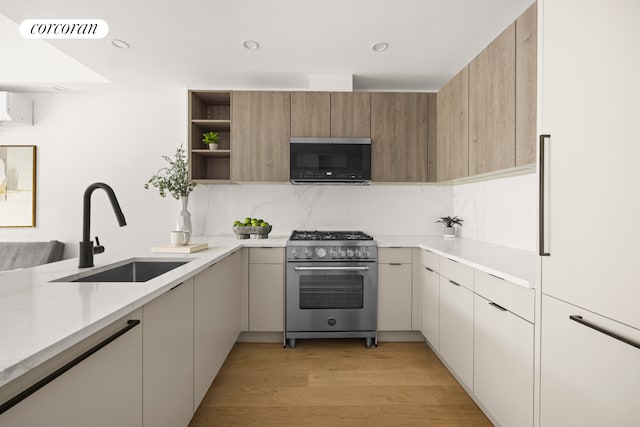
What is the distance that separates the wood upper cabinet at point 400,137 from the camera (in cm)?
313

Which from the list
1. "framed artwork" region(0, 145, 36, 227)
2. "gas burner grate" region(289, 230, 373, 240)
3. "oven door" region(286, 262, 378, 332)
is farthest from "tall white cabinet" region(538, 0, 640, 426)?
"framed artwork" region(0, 145, 36, 227)

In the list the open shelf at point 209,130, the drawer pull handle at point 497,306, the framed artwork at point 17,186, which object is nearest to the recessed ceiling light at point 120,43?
the open shelf at point 209,130

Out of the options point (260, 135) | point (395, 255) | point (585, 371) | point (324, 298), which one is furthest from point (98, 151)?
point (585, 371)

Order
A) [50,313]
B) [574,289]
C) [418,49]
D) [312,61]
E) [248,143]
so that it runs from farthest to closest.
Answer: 1. [248,143]
2. [312,61]
3. [418,49]
4. [574,289]
5. [50,313]

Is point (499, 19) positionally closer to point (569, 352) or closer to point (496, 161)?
point (496, 161)

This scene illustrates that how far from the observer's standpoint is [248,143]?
123 inches

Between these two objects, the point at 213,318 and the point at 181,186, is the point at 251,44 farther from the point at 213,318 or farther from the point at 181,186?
the point at 213,318

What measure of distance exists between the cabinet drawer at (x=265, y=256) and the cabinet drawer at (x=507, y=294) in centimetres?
159

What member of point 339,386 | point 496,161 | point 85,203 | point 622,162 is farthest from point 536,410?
point 85,203

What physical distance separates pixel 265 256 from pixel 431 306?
1453 mm

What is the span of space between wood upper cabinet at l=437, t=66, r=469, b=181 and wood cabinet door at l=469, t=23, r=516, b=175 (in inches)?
3.3

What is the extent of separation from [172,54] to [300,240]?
1.91 m

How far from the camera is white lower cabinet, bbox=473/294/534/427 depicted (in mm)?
1417

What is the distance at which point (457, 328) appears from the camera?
7.02 ft
